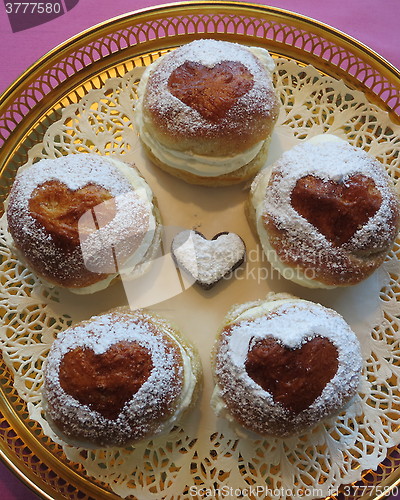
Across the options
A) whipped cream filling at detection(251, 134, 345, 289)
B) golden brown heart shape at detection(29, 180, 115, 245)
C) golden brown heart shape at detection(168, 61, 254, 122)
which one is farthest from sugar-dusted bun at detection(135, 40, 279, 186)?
golden brown heart shape at detection(29, 180, 115, 245)

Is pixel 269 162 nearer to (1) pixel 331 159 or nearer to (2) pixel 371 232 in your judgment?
(1) pixel 331 159

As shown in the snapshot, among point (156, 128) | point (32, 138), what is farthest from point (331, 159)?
point (32, 138)

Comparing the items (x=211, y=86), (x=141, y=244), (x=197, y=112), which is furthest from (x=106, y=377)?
(x=211, y=86)

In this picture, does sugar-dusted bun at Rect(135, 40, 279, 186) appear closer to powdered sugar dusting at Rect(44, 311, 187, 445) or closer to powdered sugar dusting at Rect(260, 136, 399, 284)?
powdered sugar dusting at Rect(260, 136, 399, 284)

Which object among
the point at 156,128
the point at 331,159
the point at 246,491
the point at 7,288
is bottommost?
the point at 246,491

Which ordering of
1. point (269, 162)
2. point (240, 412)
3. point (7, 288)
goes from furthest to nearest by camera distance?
1. point (269, 162)
2. point (7, 288)
3. point (240, 412)

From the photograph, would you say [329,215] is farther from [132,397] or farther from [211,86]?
[132,397]
